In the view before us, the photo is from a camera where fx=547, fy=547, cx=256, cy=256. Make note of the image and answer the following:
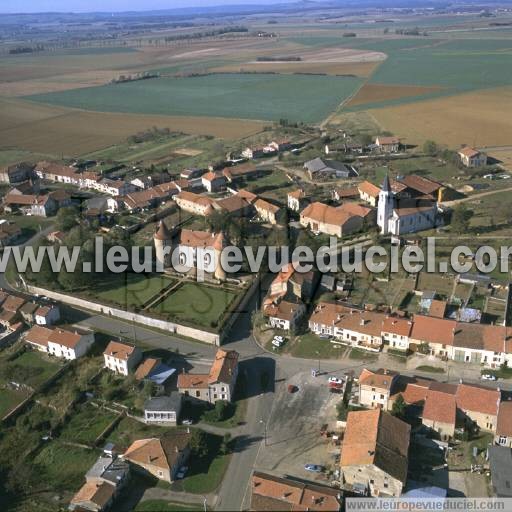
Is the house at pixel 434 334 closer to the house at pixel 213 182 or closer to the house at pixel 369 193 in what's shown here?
the house at pixel 369 193

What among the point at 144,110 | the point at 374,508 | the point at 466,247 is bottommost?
the point at 374,508

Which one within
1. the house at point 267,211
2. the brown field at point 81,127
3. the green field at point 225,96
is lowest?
the house at point 267,211

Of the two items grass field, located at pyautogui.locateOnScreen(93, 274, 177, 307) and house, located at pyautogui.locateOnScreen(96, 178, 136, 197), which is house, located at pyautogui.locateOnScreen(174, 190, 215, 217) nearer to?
house, located at pyautogui.locateOnScreen(96, 178, 136, 197)

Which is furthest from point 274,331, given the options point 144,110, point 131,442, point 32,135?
point 144,110

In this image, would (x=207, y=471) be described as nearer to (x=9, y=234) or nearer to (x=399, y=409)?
(x=399, y=409)

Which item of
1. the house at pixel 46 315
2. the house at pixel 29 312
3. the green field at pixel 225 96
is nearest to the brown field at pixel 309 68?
the green field at pixel 225 96

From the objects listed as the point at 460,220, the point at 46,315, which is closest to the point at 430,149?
the point at 460,220

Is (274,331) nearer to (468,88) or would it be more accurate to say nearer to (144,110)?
(144,110)
